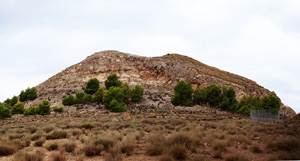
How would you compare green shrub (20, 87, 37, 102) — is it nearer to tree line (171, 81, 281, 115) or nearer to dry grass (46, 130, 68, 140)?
tree line (171, 81, 281, 115)

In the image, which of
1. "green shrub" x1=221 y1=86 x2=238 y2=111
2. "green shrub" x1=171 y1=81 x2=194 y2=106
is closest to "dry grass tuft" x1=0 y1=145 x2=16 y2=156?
"green shrub" x1=171 y1=81 x2=194 y2=106

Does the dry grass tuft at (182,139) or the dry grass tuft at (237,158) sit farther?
the dry grass tuft at (182,139)

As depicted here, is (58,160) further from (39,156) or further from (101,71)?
(101,71)

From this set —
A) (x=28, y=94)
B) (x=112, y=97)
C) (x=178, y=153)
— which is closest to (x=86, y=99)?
(x=112, y=97)

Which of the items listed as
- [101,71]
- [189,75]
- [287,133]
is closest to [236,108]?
[189,75]

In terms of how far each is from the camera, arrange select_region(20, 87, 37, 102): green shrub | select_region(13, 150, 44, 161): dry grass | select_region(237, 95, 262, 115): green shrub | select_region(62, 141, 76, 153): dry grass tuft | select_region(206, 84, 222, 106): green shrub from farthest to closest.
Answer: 1. select_region(20, 87, 37, 102): green shrub
2. select_region(206, 84, 222, 106): green shrub
3. select_region(237, 95, 262, 115): green shrub
4. select_region(62, 141, 76, 153): dry grass tuft
5. select_region(13, 150, 44, 161): dry grass

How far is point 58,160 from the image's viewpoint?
7.23 metres

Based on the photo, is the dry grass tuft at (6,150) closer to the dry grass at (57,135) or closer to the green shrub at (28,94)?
the dry grass at (57,135)

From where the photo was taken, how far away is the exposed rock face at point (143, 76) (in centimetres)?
6897

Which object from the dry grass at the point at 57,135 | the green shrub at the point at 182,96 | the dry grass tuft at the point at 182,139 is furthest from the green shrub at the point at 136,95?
the dry grass tuft at the point at 182,139

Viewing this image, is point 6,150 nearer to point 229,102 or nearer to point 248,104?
point 229,102

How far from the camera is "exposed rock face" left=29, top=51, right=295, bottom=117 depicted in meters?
69.0

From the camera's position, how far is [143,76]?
7894cm

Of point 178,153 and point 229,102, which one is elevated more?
point 229,102
